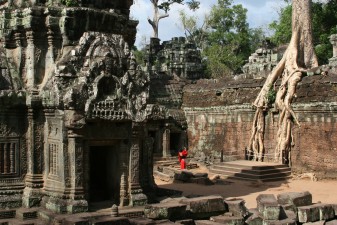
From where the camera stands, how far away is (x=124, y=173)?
918 centimetres

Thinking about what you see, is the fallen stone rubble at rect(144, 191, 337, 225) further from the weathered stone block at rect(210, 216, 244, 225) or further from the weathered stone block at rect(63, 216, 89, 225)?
the weathered stone block at rect(63, 216, 89, 225)

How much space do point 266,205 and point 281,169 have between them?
9.01m

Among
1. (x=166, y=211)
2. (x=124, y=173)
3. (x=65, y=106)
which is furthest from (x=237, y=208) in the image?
(x=65, y=106)

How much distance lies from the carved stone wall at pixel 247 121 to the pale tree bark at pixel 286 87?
0.83 feet

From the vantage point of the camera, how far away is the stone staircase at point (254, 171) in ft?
56.4

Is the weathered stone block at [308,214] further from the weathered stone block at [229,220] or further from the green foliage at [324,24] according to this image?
the green foliage at [324,24]

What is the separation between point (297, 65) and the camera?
20.1 m

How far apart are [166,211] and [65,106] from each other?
8.03ft

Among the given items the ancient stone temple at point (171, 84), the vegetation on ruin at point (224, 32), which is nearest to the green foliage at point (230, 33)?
the vegetation on ruin at point (224, 32)

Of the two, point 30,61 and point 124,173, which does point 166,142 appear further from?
point 30,61

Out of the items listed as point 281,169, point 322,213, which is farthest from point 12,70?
point 281,169

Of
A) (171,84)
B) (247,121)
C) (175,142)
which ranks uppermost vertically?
(171,84)

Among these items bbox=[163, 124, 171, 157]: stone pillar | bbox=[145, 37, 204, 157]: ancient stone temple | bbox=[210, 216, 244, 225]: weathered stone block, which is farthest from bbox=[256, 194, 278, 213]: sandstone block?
bbox=[163, 124, 171, 157]: stone pillar

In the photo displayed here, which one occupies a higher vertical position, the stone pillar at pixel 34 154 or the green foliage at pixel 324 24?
the green foliage at pixel 324 24
